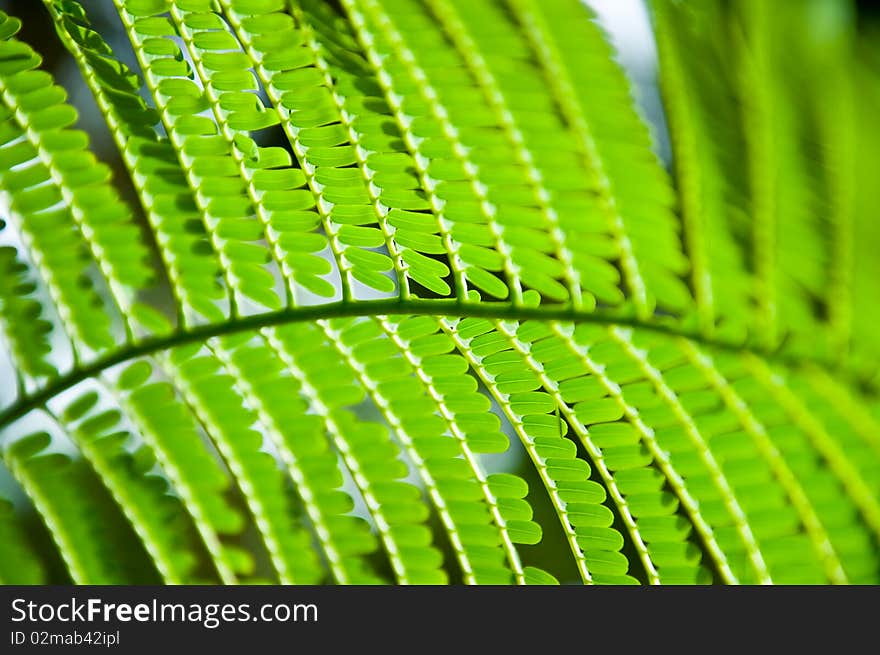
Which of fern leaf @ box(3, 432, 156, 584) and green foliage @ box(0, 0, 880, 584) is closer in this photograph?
green foliage @ box(0, 0, 880, 584)

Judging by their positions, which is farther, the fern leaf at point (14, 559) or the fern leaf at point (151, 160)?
the fern leaf at point (14, 559)

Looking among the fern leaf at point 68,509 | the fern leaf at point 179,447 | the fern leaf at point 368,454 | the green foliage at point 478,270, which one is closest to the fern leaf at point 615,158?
the green foliage at point 478,270

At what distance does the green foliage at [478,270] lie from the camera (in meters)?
0.95

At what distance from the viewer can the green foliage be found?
3.11 ft

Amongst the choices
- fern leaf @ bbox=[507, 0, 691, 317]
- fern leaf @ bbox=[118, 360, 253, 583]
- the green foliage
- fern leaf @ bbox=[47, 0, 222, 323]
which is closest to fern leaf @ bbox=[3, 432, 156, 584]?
the green foliage

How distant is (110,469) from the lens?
1131mm

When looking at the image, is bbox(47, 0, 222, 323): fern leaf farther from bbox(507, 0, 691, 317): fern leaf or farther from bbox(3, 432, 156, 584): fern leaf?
bbox(507, 0, 691, 317): fern leaf

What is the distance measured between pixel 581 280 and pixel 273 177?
1.30ft

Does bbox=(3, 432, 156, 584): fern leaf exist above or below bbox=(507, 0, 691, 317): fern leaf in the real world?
below

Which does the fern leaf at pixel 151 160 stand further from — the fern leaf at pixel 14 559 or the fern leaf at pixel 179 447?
the fern leaf at pixel 14 559

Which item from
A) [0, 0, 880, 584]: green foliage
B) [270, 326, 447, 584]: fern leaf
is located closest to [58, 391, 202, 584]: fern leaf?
[0, 0, 880, 584]: green foliage
